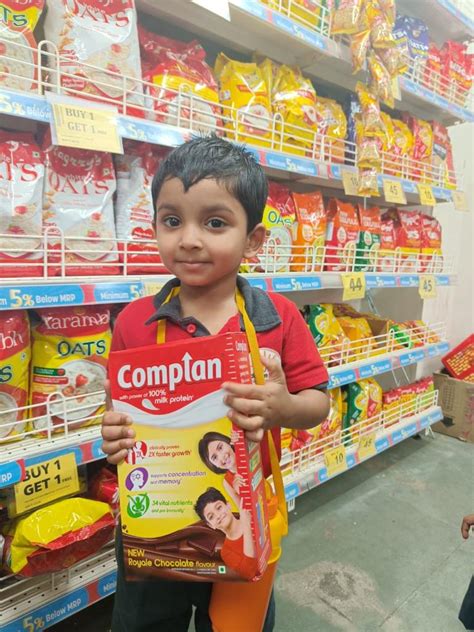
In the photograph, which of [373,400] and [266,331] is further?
[373,400]

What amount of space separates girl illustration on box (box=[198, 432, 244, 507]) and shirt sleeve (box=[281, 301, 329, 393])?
223 mm

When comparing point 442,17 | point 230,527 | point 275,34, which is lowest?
point 230,527

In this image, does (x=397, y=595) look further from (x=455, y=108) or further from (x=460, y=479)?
(x=455, y=108)

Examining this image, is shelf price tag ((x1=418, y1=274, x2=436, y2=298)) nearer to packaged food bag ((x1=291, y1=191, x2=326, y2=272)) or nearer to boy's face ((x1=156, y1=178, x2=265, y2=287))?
packaged food bag ((x1=291, y1=191, x2=326, y2=272))

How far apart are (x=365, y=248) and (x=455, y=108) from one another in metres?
0.93

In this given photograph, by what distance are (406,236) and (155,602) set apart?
1.91 metres

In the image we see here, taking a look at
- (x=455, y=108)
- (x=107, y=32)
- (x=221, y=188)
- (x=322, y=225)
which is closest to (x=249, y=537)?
(x=221, y=188)

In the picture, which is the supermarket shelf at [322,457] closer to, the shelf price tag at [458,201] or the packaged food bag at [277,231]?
the packaged food bag at [277,231]

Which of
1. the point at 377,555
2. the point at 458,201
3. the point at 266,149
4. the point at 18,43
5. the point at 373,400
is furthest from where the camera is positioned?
the point at 458,201

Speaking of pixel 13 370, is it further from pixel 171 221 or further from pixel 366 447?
pixel 366 447

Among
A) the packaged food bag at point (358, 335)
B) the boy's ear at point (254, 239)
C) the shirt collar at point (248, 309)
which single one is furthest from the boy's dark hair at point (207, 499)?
the packaged food bag at point (358, 335)

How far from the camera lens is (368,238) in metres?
1.92

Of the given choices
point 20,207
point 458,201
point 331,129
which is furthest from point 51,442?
point 458,201

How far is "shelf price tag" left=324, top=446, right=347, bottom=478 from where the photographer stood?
66.2 inches
